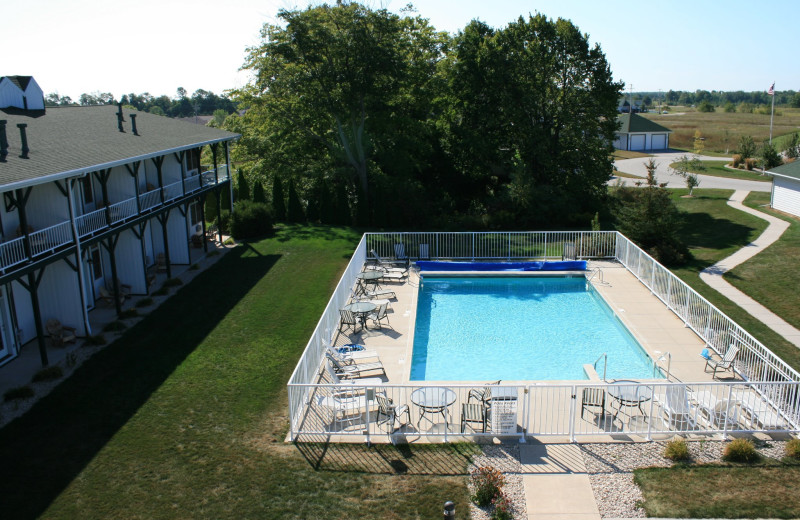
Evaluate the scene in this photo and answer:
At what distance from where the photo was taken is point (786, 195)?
31.2 metres

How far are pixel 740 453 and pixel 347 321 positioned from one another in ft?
33.6

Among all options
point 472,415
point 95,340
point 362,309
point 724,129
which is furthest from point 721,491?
point 724,129

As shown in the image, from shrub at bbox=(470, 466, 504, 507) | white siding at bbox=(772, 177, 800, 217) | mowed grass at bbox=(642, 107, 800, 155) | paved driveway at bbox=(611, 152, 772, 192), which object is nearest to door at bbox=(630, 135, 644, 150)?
paved driveway at bbox=(611, 152, 772, 192)

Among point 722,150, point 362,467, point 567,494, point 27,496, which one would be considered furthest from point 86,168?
point 722,150

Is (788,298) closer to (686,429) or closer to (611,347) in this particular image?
(611,347)

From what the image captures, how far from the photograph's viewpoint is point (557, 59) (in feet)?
107

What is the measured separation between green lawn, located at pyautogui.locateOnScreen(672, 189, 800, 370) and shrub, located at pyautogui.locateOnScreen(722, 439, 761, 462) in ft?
17.4

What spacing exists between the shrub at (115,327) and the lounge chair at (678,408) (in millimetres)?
14486

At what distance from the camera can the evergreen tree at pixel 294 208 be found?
3288 centimetres

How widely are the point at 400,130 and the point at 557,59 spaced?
9255 millimetres

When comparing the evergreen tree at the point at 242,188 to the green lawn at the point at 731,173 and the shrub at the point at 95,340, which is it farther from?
the green lawn at the point at 731,173

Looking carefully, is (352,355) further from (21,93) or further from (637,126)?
(637,126)

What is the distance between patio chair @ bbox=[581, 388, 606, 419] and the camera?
1239 centimetres

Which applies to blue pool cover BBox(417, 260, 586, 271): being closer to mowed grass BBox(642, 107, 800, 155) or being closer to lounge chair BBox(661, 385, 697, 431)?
lounge chair BBox(661, 385, 697, 431)
